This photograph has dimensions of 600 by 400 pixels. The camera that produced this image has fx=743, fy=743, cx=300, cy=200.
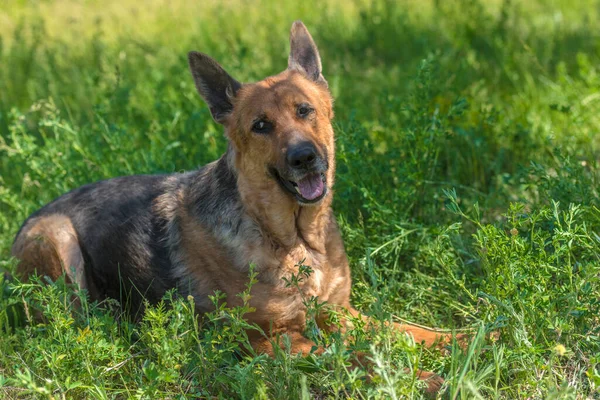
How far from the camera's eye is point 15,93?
8.01 metres

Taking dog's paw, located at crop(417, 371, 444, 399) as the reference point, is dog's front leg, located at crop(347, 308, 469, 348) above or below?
below

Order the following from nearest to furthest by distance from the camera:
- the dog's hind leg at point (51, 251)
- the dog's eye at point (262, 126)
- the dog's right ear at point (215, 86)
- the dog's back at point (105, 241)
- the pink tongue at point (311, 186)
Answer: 1. the pink tongue at point (311, 186)
2. the dog's eye at point (262, 126)
3. the dog's right ear at point (215, 86)
4. the dog's back at point (105, 241)
5. the dog's hind leg at point (51, 251)

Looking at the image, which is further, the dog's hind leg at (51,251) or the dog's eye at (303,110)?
the dog's hind leg at (51,251)

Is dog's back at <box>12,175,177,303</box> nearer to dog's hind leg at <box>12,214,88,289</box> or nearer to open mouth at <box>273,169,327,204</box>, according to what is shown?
dog's hind leg at <box>12,214,88,289</box>

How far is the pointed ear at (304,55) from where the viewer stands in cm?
484

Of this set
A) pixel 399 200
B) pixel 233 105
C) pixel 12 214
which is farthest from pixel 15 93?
pixel 399 200

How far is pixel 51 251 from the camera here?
483cm

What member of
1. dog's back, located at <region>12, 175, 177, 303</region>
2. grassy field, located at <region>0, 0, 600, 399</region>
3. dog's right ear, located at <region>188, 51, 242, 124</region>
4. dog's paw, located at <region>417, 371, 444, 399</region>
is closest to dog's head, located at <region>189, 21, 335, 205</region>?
dog's right ear, located at <region>188, 51, 242, 124</region>

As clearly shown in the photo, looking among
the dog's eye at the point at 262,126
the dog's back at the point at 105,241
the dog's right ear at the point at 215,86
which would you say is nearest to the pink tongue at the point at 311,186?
the dog's eye at the point at 262,126

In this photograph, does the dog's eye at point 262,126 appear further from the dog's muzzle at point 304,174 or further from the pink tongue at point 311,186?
the pink tongue at point 311,186

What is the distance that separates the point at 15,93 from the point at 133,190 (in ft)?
12.2

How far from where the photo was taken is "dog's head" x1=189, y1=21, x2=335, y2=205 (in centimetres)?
417

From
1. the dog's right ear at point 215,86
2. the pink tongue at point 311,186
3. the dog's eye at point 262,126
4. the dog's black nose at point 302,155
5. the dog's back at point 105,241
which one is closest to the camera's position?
the dog's black nose at point 302,155

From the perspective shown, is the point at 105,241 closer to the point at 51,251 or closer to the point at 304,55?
the point at 51,251
